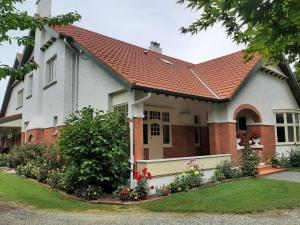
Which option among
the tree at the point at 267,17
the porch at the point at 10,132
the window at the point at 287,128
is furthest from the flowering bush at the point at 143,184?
the porch at the point at 10,132

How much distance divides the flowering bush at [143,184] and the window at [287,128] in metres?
10.8

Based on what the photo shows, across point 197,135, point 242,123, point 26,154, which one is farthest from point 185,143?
point 26,154

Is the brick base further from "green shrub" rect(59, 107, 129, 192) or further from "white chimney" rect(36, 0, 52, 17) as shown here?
"white chimney" rect(36, 0, 52, 17)

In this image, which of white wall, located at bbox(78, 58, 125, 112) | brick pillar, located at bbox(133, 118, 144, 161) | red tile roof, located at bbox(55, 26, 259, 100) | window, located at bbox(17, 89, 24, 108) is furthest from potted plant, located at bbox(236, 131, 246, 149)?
window, located at bbox(17, 89, 24, 108)

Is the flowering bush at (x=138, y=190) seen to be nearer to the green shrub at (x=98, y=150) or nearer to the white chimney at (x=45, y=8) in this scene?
the green shrub at (x=98, y=150)

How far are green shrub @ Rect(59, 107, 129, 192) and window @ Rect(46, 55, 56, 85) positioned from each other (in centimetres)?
869

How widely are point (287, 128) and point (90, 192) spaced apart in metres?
13.2

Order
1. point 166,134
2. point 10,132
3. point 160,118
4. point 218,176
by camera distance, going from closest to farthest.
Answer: point 218,176 < point 160,118 < point 166,134 < point 10,132

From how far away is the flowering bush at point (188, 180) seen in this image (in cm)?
1063

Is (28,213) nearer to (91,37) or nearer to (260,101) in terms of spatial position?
(91,37)

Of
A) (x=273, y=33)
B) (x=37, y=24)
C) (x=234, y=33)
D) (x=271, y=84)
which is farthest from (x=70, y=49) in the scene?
(x=273, y=33)

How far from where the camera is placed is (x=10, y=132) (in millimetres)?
26188

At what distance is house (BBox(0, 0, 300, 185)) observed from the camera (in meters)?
12.2

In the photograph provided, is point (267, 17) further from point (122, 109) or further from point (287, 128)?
point (287, 128)
